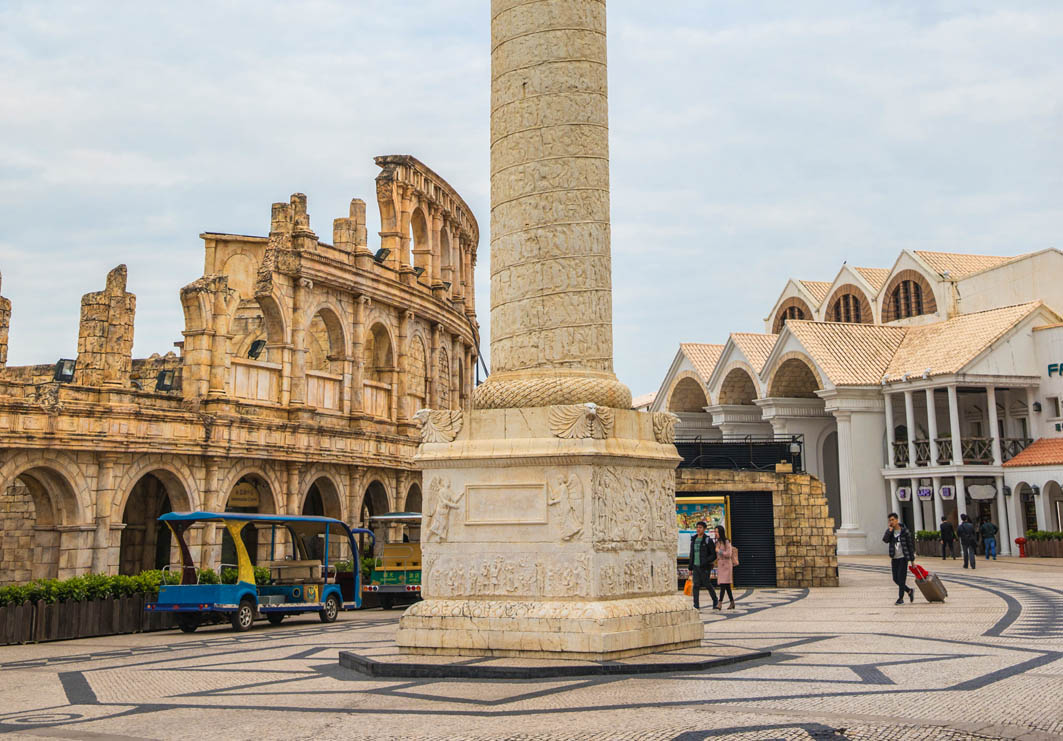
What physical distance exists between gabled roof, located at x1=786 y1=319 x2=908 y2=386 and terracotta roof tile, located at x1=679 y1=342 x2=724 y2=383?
320 inches

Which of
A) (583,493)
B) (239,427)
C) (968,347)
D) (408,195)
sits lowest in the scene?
(583,493)

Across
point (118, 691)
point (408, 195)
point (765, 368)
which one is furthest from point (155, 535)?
point (765, 368)

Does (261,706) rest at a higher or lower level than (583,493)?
lower

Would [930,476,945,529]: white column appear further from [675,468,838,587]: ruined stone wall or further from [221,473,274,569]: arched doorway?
[221,473,274,569]: arched doorway

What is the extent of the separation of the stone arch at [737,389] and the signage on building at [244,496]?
2764 centimetres

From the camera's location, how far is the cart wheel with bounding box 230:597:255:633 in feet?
62.2

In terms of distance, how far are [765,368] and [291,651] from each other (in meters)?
35.2

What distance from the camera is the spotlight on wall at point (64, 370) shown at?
1029 inches

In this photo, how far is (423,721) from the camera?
24.2 ft

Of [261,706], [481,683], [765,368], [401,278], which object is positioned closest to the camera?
[261,706]

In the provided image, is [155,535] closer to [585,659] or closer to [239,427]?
[239,427]

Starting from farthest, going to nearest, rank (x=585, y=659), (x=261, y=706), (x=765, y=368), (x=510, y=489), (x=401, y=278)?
(x=765, y=368) < (x=401, y=278) < (x=510, y=489) < (x=585, y=659) < (x=261, y=706)

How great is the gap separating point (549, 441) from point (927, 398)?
32.1m

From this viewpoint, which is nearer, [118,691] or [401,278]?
[118,691]
